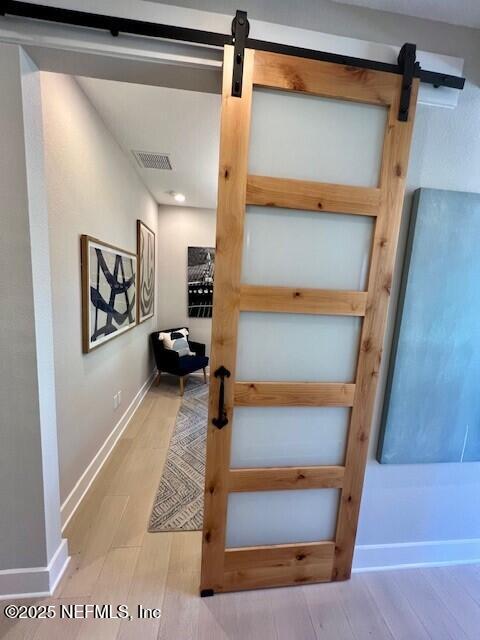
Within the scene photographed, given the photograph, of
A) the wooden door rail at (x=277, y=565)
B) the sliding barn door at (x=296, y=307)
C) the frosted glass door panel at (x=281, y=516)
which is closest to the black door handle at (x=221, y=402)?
the sliding barn door at (x=296, y=307)

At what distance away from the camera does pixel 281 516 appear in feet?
4.45

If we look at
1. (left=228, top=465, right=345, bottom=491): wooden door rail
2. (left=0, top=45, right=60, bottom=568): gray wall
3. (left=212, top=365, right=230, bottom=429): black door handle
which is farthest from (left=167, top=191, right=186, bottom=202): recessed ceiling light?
(left=228, top=465, right=345, bottom=491): wooden door rail

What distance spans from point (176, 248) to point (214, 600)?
13.0 ft

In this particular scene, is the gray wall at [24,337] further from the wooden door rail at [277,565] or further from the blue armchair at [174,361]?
the blue armchair at [174,361]

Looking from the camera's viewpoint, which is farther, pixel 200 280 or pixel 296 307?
pixel 200 280

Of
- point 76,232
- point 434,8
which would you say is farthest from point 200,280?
point 434,8

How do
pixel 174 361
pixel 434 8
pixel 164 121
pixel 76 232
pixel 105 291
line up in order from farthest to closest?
pixel 174 361 < pixel 105 291 < pixel 164 121 < pixel 76 232 < pixel 434 8

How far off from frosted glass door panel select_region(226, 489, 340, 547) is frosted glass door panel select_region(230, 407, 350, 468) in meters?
0.17

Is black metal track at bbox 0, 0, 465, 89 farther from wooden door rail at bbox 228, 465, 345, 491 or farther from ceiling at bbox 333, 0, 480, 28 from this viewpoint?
wooden door rail at bbox 228, 465, 345, 491

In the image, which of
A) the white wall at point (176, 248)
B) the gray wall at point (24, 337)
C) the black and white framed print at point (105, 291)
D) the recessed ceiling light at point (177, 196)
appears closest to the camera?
the gray wall at point (24, 337)

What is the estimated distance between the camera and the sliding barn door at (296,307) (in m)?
1.10

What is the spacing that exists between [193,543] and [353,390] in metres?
1.30

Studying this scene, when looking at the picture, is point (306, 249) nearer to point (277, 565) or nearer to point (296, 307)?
point (296, 307)

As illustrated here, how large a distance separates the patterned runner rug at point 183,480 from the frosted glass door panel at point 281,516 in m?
0.54
